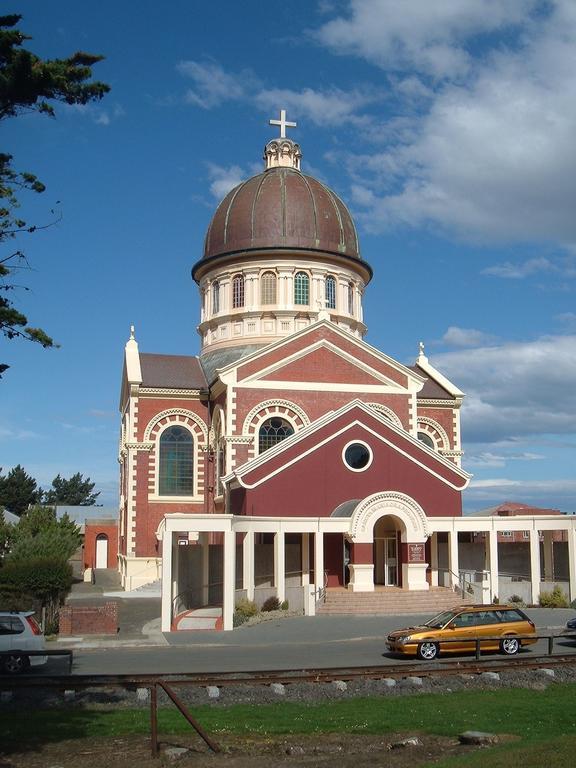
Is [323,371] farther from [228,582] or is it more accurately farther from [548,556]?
[228,582]

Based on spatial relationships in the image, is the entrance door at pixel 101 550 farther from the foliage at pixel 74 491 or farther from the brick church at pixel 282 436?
the foliage at pixel 74 491

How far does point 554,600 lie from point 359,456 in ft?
29.8

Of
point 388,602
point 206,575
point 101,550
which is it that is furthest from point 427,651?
point 101,550

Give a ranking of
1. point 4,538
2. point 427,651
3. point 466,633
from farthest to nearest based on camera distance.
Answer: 1. point 4,538
2. point 466,633
3. point 427,651

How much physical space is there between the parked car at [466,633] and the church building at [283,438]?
9.20m

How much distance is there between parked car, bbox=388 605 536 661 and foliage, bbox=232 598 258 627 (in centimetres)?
890

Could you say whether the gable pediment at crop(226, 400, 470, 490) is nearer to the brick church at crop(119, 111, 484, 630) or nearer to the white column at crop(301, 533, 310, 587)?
the brick church at crop(119, 111, 484, 630)

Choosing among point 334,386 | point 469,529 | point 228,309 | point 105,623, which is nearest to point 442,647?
point 105,623

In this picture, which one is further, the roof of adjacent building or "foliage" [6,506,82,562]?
the roof of adjacent building

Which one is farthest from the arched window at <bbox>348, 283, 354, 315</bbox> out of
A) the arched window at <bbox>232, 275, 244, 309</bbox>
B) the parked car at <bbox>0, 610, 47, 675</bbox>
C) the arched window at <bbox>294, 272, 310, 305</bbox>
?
the parked car at <bbox>0, 610, 47, 675</bbox>

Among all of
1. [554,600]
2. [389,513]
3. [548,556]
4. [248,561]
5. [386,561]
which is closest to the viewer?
[248,561]

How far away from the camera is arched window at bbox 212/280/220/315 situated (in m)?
50.7

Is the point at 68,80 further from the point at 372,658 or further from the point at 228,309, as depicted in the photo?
the point at 228,309

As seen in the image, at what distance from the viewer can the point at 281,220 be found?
49625mm
